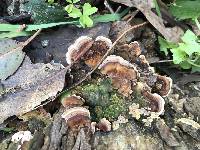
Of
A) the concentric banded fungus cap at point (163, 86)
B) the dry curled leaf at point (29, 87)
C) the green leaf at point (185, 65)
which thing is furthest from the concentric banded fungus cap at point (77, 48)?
the green leaf at point (185, 65)

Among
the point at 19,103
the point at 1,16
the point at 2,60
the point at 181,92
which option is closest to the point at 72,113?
the point at 19,103

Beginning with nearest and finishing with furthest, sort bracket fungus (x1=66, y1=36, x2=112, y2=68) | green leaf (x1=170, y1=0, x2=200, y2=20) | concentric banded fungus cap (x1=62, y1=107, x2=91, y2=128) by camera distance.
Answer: concentric banded fungus cap (x1=62, y1=107, x2=91, y2=128)
bracket fungus (x1=66, y1=36, x2=112, y2=68)
green leaf (x1=170, y1=0, x2=200, y2=20)

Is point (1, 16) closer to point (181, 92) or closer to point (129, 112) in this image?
point (129, 112)

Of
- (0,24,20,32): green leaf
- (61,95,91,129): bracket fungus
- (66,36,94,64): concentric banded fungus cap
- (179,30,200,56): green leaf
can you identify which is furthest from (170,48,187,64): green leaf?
(0,24,20,32): green leaf

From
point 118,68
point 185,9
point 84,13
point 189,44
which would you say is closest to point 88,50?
point 118,68

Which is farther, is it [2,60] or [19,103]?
[2,60]

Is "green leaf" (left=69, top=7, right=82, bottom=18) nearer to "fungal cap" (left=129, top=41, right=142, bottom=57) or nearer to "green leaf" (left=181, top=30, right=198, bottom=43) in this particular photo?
"fungal cap" (left=129, top=41, right=142, bottom=57)
